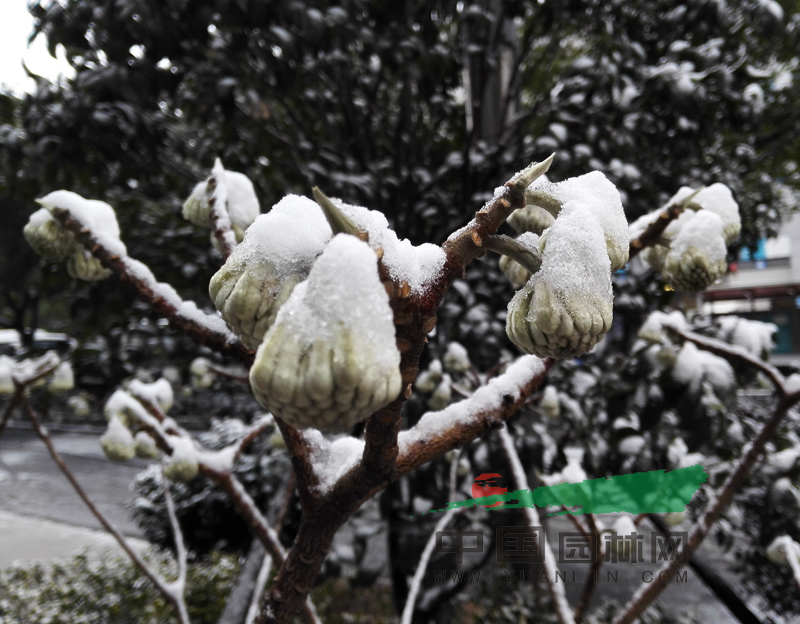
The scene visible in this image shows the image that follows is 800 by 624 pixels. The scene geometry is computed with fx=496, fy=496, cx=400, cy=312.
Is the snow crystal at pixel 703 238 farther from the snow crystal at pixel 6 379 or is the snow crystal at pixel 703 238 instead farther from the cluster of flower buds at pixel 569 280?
the snow crystal at pixel 6 379

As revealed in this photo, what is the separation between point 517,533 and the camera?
4.72 ft

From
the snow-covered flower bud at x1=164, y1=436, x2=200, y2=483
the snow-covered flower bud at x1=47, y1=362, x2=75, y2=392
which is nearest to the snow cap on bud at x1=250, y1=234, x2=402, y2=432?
the snow-covered flower bud at x1=164, y1=436, x2=200, y2=483

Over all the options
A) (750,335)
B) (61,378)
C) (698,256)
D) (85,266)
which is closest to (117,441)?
(85,266)

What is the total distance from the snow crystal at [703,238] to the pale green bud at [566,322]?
271 mm

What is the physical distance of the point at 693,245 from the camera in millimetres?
562

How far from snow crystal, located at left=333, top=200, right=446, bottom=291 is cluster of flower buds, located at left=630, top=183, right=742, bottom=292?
36cm

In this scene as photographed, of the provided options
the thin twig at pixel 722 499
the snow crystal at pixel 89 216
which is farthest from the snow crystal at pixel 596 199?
the thin twig at pixel 722 499

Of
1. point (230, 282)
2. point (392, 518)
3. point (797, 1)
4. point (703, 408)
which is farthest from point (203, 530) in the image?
point (797, 1)

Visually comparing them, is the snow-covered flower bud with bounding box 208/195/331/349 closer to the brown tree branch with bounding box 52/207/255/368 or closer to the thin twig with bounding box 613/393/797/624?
the brown tree branch with bounding box 52/207/255/368

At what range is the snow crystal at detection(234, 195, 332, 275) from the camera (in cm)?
32

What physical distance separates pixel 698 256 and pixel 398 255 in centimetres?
40

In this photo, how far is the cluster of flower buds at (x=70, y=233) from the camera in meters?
0.61

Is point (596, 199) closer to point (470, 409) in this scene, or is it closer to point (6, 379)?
point (470, 409)

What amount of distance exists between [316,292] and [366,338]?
1.4 inches
